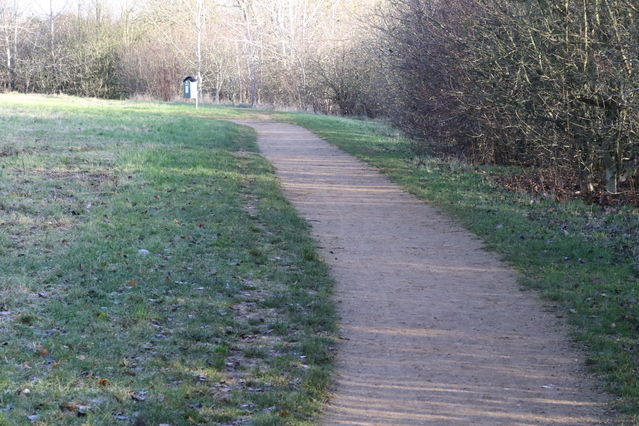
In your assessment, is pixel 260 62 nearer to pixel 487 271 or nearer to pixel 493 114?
pixel 493 114

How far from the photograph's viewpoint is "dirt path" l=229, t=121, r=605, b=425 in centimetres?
464

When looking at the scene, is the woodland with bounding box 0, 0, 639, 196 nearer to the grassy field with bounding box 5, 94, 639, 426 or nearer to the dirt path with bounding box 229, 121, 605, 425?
the grassy field with bounding box 5, 94, 639, 426

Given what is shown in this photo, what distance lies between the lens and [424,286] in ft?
24.4

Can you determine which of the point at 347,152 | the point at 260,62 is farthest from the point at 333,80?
the point at 347,152

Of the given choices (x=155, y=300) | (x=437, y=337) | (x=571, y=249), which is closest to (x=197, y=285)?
(x=155, y=300)

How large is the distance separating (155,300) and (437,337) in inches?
109

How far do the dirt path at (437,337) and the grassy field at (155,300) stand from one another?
1.14ft

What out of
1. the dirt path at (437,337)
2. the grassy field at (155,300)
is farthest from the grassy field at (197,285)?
the dirt path at (437,337)

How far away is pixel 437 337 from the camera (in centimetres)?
595

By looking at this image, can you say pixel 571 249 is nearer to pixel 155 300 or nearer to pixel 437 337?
pixel 437 337

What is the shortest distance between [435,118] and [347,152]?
122 inches

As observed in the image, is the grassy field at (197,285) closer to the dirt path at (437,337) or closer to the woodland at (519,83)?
the dirt path at (437,337)

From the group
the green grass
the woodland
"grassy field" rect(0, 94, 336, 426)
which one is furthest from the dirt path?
the woodland

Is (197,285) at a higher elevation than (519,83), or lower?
lower
